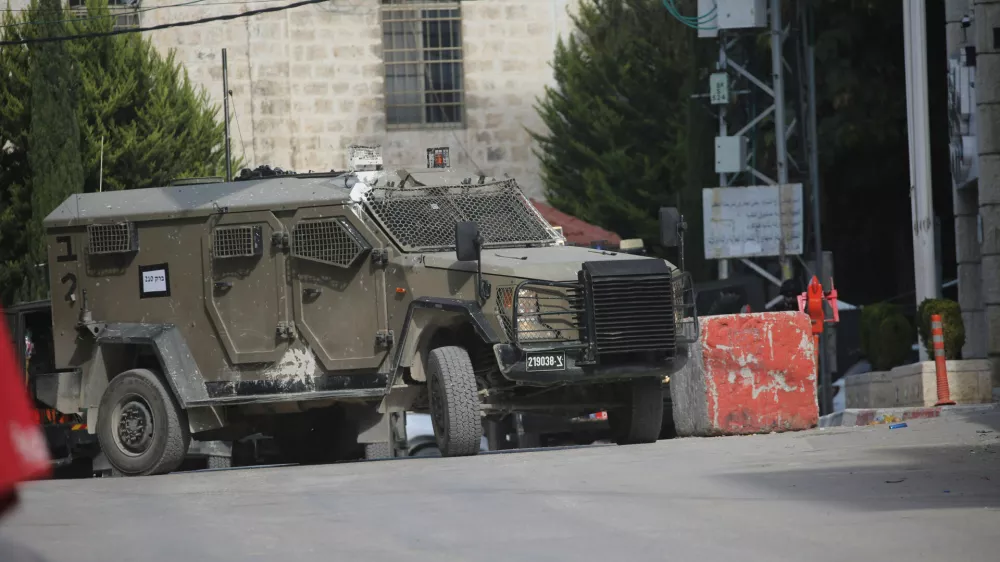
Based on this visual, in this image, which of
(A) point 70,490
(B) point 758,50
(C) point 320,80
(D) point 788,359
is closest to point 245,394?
(A) point 70,490

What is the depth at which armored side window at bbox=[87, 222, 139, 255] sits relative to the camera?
14672 mm

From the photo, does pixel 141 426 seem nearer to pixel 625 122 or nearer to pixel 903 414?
pixel 903 414

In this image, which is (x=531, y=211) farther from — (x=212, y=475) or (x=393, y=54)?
(x=393, y=54)

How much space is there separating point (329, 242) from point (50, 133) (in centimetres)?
1974

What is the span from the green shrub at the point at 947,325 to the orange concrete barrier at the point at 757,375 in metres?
4.55

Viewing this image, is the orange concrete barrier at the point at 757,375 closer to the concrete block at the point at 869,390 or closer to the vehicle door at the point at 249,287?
the vehicle door at the point at 249,287

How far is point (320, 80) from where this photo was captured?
42.1m

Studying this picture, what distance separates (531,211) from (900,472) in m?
5.68

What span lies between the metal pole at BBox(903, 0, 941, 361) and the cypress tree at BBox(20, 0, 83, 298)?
1597cm

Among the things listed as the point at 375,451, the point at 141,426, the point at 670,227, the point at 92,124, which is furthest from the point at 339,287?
the point at 92,124

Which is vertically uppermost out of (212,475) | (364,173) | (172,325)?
(364,173)

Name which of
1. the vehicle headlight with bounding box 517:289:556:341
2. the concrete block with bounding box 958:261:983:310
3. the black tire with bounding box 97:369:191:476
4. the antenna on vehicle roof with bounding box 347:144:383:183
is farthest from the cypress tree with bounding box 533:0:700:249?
the vehicle headlight with bounding box 517:289:556:341

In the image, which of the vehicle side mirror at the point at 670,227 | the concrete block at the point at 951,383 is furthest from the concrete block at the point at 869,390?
the vehicle side mirror at the point at 670,227

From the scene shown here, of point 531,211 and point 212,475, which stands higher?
point 531,211
